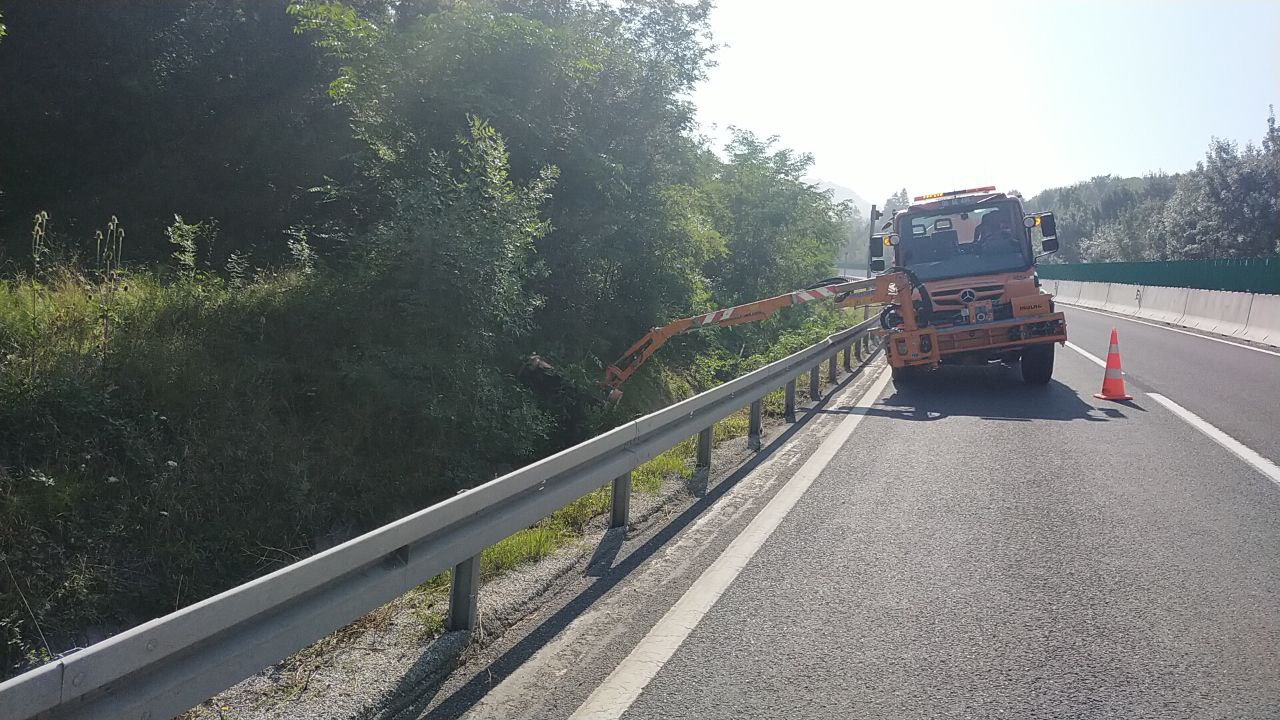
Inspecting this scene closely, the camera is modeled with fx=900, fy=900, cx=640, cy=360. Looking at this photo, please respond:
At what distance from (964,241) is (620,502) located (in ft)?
31.4

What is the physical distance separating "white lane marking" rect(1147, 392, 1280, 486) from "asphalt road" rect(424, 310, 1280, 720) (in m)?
0.11

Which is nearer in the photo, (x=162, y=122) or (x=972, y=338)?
(x=972, y=338)

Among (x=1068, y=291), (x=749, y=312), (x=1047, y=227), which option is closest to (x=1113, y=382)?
(x=1047, y=227)

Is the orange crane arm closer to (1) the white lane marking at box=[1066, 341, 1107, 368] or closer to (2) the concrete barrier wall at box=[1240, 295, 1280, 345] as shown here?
→ (1) the white lane marking at box=[1066, 341, 1107, 368]

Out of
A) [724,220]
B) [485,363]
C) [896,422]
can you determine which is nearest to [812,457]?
[896,422]

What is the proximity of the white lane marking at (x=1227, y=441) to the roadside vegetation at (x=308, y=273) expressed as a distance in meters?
4.80

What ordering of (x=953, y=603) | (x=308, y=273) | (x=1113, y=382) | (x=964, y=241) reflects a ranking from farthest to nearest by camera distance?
(x=964, y=241)
(x=1113, y=382)
(x=308, y=273)
(x=953, y=603)

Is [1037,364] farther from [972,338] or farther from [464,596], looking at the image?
[464,596]

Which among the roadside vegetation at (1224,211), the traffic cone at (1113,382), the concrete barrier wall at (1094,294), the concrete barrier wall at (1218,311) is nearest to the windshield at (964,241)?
the traffic cone at (1113,382)

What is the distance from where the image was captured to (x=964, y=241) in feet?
44.3

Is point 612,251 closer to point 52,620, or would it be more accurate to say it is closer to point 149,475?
point 149,475

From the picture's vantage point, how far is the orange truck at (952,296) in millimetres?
12070

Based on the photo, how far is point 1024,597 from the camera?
450cm

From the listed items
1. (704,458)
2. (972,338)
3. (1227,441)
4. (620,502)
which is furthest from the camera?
(972,338)
